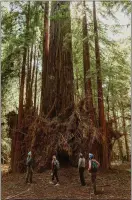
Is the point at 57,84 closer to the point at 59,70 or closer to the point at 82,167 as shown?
the point at 59,70

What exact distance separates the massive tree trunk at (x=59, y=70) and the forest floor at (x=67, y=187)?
2546 millimetres

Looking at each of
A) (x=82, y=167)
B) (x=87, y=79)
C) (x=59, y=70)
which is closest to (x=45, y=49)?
(x=59, y=70)

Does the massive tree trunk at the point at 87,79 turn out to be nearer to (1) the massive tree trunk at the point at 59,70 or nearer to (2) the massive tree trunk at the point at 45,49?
(1) the massive tree trunk at the point at 59,70

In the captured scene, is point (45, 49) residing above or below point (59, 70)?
above

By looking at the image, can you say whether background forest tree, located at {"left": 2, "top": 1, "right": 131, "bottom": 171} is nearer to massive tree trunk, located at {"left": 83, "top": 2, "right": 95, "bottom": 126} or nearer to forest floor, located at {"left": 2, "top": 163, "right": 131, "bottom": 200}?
massive tree trunk, located at {"left": 83, "top": 2, "right": 95, "bottom": 126}

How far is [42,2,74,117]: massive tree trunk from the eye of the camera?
999cm

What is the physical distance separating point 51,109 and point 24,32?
10.4ft

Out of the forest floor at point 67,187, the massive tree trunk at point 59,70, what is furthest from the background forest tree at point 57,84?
the forest floor at point 67,187

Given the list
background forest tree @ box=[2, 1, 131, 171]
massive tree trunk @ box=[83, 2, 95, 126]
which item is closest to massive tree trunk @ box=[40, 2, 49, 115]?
background forest tree @ box=[2, 1, 131, 171]

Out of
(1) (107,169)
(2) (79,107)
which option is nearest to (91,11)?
(2) (79,107)

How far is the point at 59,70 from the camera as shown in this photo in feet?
34.8

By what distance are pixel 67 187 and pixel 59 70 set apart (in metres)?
5.14

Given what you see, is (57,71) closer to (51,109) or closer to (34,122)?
(51,109)

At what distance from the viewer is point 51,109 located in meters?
9.85
